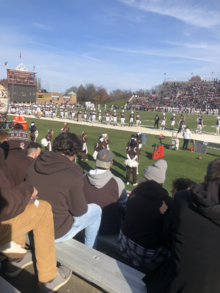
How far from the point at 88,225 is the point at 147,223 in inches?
31.6

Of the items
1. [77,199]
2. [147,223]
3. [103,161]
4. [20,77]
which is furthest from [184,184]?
[20,77]

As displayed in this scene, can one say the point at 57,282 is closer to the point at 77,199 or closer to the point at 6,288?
the point at 6,288

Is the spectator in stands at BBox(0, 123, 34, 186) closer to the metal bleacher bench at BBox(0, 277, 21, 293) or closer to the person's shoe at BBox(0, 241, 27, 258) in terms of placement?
the person's shoe at BBox(0, 241, 27, 258)

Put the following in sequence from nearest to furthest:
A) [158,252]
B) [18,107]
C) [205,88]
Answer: [158,252] → [18,107] → [205,88]

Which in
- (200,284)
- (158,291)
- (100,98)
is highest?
(100,98)

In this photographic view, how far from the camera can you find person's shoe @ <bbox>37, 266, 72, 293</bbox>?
219cm

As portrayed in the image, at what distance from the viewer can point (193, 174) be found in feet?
30.9

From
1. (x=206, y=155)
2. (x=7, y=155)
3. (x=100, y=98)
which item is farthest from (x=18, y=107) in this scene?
(x=100, y=98)

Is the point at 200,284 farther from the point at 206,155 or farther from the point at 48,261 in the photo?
A: the point at 206,155

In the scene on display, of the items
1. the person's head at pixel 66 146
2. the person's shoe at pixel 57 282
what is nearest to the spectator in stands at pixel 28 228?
the person's shoe at pixel 57 282

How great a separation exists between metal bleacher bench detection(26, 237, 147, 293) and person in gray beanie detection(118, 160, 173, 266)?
0.35 m

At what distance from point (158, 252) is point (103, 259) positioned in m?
0.67

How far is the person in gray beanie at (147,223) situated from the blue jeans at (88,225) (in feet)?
1.42

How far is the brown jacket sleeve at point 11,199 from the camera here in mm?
1701
